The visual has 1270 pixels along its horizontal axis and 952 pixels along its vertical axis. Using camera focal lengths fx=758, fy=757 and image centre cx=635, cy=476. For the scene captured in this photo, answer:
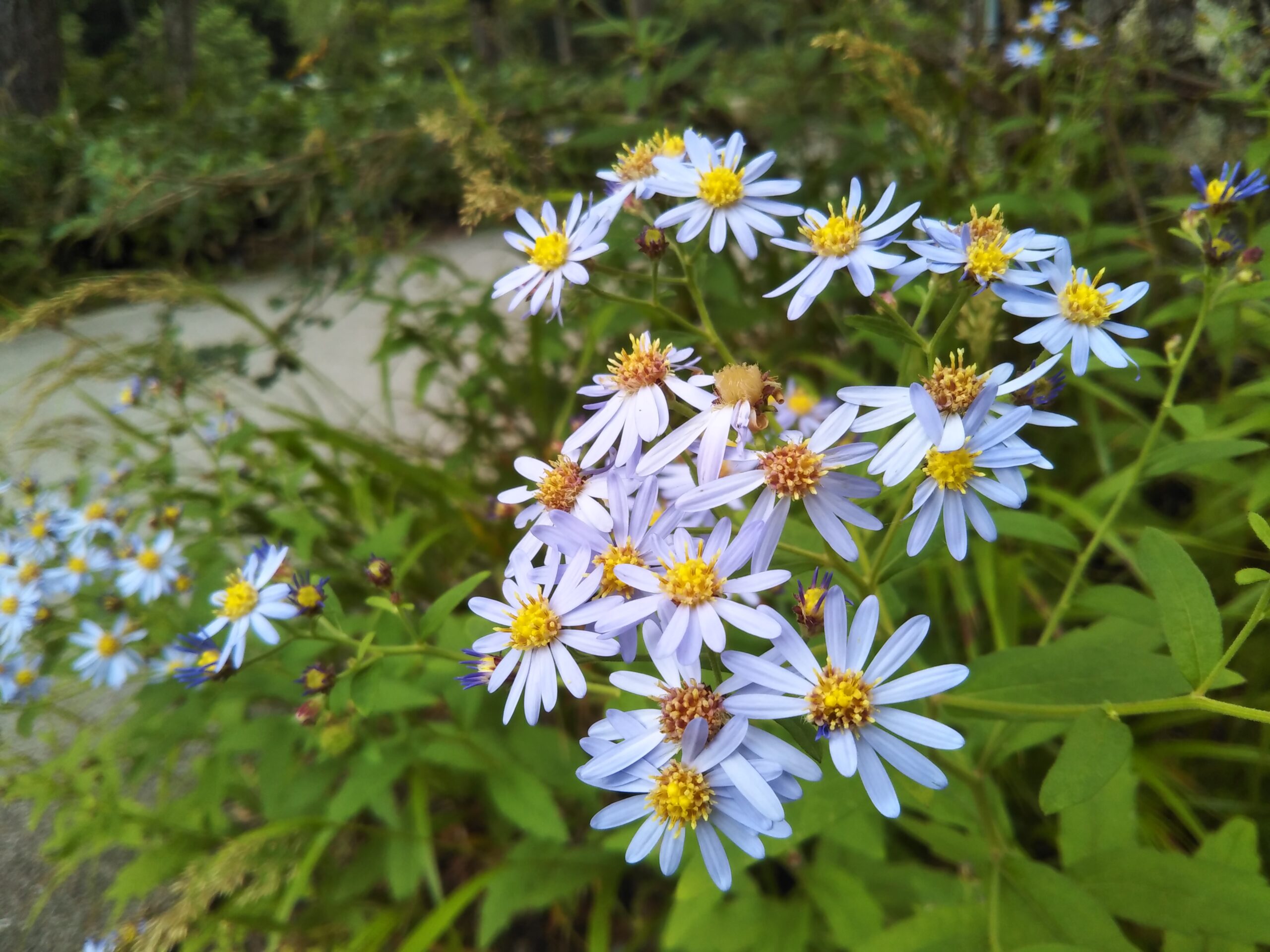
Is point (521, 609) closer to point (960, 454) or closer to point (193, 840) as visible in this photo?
point (960, 454)

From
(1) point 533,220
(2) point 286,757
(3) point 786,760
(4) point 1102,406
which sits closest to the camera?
(3) point 786,760

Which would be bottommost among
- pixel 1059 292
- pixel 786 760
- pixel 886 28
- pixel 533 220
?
pixel 786 760

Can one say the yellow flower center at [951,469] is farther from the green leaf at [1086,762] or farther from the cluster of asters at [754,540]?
the green leaf at [1086,762]

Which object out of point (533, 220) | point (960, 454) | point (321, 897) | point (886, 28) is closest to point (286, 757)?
point (321, 897)

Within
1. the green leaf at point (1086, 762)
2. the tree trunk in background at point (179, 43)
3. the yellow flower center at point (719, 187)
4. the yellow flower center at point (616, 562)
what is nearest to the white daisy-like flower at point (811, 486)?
the yellow flower center at point (616, 562)

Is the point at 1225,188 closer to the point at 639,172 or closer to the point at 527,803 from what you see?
the point at 639,172

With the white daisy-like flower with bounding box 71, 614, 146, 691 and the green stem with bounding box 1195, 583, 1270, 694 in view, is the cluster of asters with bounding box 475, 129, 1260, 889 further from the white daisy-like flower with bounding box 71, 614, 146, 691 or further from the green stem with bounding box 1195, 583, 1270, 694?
the white daisy-like flower with bounding box 71, 614, 146, 691
